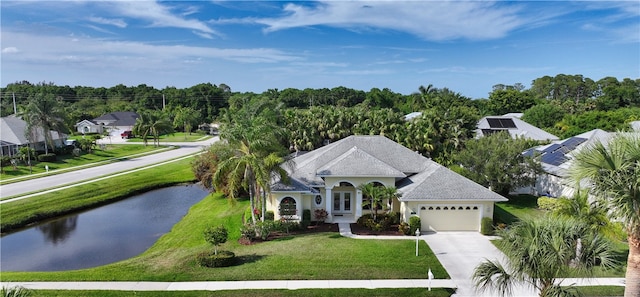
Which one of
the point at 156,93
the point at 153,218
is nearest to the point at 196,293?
the point at 153,218

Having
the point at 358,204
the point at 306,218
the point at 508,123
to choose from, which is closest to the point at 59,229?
the point at 306,218

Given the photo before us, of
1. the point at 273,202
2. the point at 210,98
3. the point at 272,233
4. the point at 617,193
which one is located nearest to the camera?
the point at 617,193

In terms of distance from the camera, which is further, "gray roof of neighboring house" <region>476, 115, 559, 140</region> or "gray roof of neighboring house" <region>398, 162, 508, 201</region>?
"gray roof of neighboring house" <region>476, 115, 559, 140</region>

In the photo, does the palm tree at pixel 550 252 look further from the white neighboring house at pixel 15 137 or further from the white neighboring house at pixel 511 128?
the white neighboring house at pixel 15 137

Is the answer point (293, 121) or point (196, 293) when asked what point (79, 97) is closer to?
point (293, 121)

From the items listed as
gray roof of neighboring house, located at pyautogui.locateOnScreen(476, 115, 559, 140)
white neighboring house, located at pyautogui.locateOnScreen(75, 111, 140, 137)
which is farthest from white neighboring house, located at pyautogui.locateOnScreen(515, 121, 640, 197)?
white neighboring house, located at pyautogui.locateOnScreen(75, 111, 140, 137)

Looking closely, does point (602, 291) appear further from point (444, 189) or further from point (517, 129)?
point (517, 129)

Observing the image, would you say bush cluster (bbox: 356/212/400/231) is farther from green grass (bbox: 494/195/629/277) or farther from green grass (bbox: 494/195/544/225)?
green grass (bbox: 494/195/544/225)
